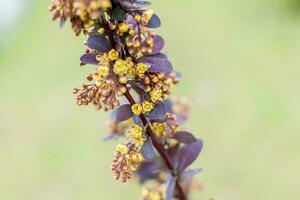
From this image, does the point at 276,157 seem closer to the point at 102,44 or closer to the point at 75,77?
the point at 75,77

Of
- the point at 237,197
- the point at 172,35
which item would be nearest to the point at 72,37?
the point at 172,35

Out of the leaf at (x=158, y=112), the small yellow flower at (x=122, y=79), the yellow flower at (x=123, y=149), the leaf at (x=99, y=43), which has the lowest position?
the yellow flower at (x=123, y=149)

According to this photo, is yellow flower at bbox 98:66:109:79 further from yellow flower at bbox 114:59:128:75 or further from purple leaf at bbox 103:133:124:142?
purple leaf at bbox 103:133:124:142

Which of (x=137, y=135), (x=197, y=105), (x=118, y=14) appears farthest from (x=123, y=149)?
(x=197, y=105)

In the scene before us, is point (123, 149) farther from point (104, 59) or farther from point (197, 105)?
point (197, 105)

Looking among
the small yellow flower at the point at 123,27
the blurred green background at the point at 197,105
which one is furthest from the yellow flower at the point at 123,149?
the blurred green background at the point at 197,105

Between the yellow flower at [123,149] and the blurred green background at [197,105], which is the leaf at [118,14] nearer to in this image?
the yellow flower at [123,149]

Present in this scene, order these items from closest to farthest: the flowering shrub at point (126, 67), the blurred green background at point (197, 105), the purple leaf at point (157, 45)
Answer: the flowering shrub at point (126, 67)
the purple leaf at point (157, 45)
the blurred green background at point (197, 105)
